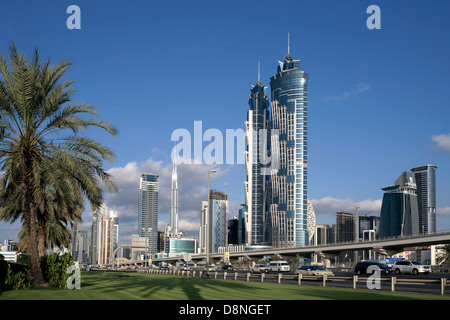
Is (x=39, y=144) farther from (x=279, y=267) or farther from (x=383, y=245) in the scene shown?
(x=383, y=245)

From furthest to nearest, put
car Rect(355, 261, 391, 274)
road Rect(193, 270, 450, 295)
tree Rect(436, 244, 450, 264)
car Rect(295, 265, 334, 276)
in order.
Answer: tree Rect(436, 244, 450, 264) → car Rect(295, 265, 334, 276) → car Rect(355, 261, 391, 274) → road Rect(193, 270, 450, 295)

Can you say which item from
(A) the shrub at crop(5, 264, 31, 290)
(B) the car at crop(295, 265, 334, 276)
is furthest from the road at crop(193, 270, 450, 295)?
(A) the shrub at crop(5, 264, 31, 290)

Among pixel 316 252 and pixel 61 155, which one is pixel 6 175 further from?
pixel 316 252

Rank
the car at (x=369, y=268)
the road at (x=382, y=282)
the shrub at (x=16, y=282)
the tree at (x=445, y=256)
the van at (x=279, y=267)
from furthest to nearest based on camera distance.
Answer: the tree at (x=445, y=256) → the van at (x=279, y=267) → the car at (x=369, y=268) → the road at (x=382, y=282) → the shrub at (x=16, y=282)

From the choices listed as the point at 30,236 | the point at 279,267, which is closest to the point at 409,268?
the point at 279,267

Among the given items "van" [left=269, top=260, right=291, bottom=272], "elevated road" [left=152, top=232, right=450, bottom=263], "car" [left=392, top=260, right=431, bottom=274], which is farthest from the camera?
"elevated road" [left=152, top=232, right=450, bottom=263]

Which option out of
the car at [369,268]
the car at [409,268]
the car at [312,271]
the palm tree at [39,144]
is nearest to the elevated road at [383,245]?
the car at [409,268]

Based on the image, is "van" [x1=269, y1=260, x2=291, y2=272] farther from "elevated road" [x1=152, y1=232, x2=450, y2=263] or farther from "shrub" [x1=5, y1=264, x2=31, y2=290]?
"shrub" [x1=5, y1=264, x2=31, y2=290]

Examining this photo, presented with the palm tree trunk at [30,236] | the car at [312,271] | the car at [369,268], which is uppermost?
the palm tree trunk at [30,236]

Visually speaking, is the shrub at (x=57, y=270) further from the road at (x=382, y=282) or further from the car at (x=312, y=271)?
the car at (x=312, y=271)

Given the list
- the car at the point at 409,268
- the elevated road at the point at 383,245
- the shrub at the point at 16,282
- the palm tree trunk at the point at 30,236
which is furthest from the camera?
the elevated road at the point at 383,245
